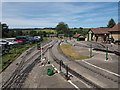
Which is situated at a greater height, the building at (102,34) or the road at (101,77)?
the building at (102,34)

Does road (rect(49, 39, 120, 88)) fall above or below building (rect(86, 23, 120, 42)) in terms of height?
below

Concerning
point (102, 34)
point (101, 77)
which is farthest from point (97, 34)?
point (101, 77)

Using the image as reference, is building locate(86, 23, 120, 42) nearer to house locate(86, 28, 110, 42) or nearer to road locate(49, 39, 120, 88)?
house locate(86, 28, 110, 42)

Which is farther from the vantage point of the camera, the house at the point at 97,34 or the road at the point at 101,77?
the house at the point at 97,34

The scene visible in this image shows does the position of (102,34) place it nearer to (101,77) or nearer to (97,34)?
(97,34)

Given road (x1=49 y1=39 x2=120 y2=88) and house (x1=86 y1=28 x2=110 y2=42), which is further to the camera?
house (x1=86 y1=28 x2=110 y2=42)

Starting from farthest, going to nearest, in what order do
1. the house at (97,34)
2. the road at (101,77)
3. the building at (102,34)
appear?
the house at (97,34) → the building at (102,34) → the road at (101,77)

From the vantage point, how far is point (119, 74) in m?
12.1

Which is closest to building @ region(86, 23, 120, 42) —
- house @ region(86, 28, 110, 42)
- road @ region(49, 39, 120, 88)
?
house @ region(86, 28, 110, 42)

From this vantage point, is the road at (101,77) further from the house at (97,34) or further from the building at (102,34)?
the house at (97,34)

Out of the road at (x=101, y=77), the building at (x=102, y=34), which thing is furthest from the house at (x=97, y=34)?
the road at (x=101, y=77)

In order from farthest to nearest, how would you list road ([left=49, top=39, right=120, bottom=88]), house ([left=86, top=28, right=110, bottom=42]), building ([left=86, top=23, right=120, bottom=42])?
1. house ([left=86, top=28, right=110, bottom=42])
2. building ([left=86, top=23, right=120, bottom=42])
3. road ([left=49, top=39, right=120, bottom=88])

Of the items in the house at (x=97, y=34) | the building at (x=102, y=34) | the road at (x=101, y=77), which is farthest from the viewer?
the house at (x=97, y=34)

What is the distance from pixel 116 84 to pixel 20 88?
8.17 m
